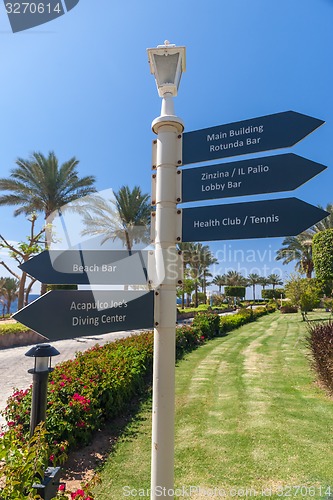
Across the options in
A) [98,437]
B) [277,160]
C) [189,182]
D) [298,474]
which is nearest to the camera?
[277,160]

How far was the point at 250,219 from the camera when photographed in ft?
7.08

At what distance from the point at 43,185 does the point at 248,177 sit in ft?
73.9

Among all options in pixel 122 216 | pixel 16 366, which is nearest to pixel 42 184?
pixel 122 216

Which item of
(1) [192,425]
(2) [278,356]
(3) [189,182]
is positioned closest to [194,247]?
(2) [278,356]

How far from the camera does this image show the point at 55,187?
22.6m

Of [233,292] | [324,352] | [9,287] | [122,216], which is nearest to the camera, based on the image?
[324,352]

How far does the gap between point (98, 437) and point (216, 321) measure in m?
12.6

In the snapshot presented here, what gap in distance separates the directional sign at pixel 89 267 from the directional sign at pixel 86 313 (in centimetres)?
10

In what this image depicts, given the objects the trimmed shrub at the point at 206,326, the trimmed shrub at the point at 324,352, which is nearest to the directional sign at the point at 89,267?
the trimmed shrub at the point at 324,352

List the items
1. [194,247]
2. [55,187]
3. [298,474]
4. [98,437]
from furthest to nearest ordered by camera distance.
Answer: [194,247], [55,187], [98,437], [298,474]

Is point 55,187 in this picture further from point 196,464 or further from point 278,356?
point 196,464

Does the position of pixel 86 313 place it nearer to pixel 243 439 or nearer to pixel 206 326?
pixel 243 439

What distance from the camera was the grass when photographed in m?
3.63

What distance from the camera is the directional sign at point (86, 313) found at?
5.63ft
